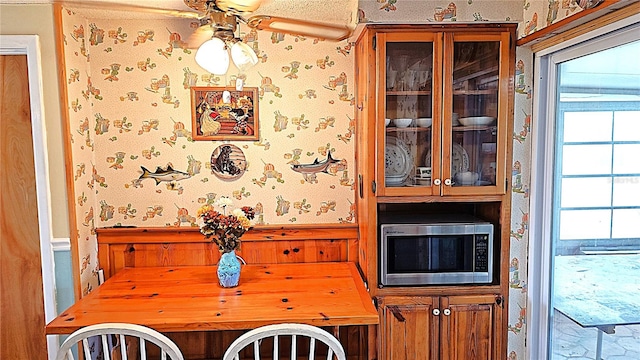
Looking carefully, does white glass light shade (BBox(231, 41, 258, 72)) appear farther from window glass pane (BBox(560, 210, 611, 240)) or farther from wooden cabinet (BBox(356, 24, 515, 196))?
window glass pane (BBox(560, 210, 611, 240))

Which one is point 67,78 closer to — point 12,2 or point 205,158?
point 12,2

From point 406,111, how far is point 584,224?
3.24ft

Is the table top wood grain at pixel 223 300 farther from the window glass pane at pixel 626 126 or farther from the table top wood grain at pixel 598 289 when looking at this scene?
the window glass pane at pixel 626 126

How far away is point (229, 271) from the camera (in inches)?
83.7

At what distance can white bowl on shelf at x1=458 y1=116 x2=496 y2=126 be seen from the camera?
87.5 inches

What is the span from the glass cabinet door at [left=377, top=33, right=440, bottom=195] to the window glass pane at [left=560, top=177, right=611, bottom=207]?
2.10 ft

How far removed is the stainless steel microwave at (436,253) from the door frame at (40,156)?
171 cm

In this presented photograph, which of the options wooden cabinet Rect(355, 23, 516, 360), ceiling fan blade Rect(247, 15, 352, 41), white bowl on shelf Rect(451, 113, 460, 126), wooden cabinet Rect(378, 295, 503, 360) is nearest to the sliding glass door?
wooden cabinet Rect(355, 23, 516, 360)

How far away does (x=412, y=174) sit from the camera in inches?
88.4

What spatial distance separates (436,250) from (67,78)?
6.89 feet

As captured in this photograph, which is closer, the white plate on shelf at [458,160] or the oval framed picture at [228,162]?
the white plate on shelf at [458,160]

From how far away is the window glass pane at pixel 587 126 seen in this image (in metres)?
1.81

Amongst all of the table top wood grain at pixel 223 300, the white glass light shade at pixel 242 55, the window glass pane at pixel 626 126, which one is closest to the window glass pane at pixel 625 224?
the window glass pane at pixel 626 126

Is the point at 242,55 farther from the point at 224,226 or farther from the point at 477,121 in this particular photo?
the point at 477,121
